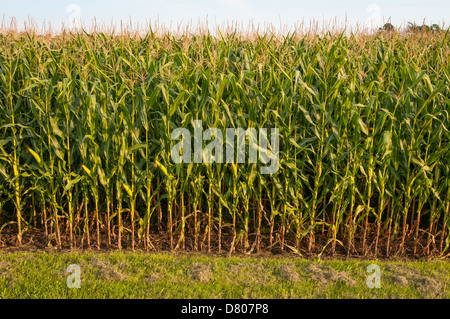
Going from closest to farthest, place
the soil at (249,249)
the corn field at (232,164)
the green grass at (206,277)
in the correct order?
1. the green grass at (206,277)
2. the corn field at (232,164)
3. the soil at (249,249)

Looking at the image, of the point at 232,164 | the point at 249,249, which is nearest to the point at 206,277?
the point at 249,249

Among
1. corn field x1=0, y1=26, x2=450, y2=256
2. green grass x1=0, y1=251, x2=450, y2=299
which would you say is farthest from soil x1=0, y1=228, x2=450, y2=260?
green grass x1=0, y1=251, x2=450, y2=299

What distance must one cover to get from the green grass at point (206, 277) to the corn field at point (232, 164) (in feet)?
1.52

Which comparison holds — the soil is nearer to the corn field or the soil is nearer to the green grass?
the corn field

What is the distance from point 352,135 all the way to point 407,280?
179 centimetres

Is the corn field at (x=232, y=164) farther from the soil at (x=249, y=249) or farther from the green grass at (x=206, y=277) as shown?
the green grass at (x=206, y=277)

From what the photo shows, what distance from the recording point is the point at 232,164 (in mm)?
5121

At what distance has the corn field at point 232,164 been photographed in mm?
5113

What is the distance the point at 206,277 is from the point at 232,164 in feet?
4.39

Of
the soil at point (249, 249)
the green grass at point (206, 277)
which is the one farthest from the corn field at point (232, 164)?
the green grass at point (206, 277)

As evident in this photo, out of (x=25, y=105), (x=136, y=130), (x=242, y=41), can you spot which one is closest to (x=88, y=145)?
(x=136, y=130)
